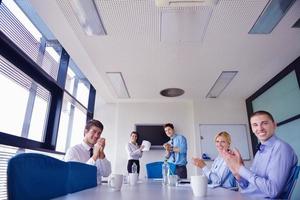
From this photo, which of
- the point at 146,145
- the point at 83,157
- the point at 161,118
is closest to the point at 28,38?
the point at 83,157

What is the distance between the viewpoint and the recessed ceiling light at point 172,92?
469 cm

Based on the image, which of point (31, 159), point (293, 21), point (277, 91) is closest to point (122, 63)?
point (293, 21)

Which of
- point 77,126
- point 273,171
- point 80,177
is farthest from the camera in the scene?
point 77,126

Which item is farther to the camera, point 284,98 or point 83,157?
point 284,98

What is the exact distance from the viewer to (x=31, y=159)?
0.85m

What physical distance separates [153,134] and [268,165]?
3.85m

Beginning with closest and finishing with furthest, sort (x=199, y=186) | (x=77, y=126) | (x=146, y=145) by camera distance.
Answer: (x=199, y=186), (x=77, y=126), (x=146, y=145)

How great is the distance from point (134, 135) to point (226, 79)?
90.0 inches

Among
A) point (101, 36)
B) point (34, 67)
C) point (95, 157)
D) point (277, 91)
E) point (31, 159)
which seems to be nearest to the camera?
point (31, 159)

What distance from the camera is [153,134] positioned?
5.05m

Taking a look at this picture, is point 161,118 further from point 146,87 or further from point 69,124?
point 69,124

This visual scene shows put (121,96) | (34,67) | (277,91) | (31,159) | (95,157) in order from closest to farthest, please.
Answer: (31,159) < (95,157) < (34,67) < (277,91) < (121,96)

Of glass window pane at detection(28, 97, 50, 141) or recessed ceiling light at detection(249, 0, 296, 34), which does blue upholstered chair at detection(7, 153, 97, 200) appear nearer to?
glass window pane at detection(28, 97, 50, 141)

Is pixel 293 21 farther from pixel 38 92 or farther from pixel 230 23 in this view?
pixel 38 92
